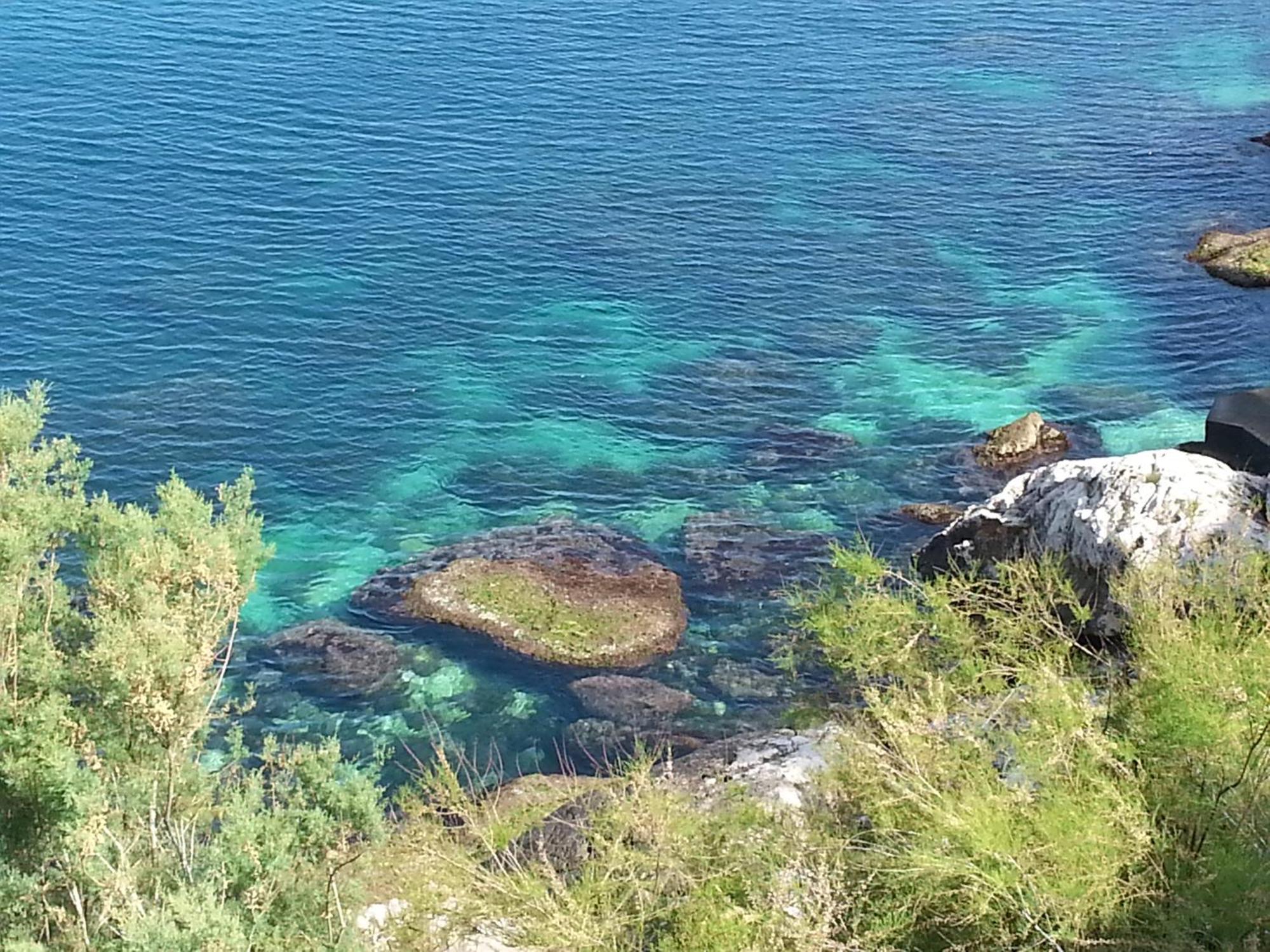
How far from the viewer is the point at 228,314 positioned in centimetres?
5584

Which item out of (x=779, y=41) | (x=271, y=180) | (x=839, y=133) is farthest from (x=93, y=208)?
(x=779, y=41)

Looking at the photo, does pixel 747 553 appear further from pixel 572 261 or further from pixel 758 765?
pixel 572 261

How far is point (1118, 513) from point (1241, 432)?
28.0ft

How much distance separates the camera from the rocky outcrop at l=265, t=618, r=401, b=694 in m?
38.0

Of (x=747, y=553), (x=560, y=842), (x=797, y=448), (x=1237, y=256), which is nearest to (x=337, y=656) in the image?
(x=747, y=553)

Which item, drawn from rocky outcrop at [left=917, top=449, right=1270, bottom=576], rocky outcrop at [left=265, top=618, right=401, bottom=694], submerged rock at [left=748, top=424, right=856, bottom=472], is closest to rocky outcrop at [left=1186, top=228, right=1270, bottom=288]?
submerged rock at [left=748, top=424, right=856, bottom=472]

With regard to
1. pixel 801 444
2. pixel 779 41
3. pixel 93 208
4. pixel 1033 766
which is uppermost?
pixel 779 41

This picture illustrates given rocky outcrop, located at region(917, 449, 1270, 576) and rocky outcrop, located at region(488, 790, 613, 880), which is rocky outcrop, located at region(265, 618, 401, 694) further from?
rocky outcrop, located at region(917, 449, 1270, 576)

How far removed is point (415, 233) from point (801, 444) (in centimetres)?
2282

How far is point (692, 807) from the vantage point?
2344 cm

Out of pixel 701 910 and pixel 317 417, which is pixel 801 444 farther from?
pixel 701 910

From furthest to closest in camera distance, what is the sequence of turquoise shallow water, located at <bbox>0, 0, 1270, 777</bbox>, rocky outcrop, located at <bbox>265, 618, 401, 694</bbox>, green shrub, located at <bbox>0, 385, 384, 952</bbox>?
turquoise shallow water, located at <bbox>0, 0, 1270, 777</bbox>
rocky outcrop, located at <bbox>265, 618, 401, 694</bbox>
green shrub, located at <bbox>0, 385, 384, 952</bbox>

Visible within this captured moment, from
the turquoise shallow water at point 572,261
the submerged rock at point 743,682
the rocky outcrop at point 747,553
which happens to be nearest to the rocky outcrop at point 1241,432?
the turquoise shallow water at point 572,261

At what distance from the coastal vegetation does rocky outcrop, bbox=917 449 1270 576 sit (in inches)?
177
